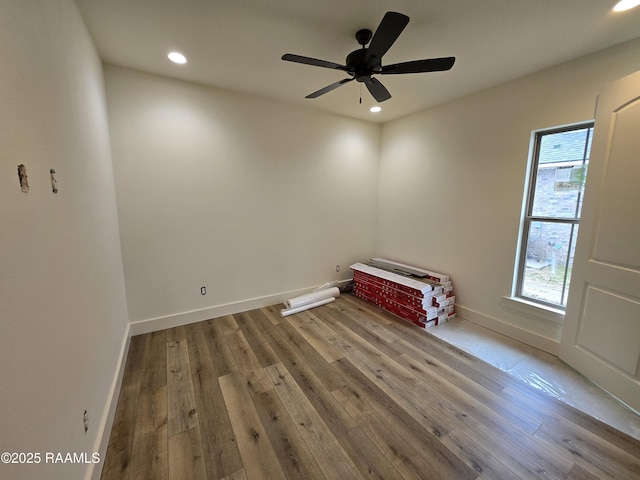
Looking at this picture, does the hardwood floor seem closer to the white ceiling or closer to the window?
the window

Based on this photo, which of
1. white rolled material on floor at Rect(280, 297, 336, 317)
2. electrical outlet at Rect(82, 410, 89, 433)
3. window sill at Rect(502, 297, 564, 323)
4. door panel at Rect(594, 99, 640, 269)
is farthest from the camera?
white rolled material on floor at Rect(280, 297, 336, 317)

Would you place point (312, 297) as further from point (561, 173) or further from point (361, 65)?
point (561, 173)

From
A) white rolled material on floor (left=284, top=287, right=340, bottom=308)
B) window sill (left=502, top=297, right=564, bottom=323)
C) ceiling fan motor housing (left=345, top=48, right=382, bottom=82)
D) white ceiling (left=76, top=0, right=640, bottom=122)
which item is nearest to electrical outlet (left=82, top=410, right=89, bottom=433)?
white rolled material on floor (left=284, top=287, right=340, bottom=308)

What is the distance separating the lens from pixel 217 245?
3133 mm

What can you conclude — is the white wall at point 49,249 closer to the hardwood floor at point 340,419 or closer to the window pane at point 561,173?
the hardwood floor at point 340,419

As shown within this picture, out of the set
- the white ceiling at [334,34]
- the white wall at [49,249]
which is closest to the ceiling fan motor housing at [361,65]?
the white ceiling at [334,34]

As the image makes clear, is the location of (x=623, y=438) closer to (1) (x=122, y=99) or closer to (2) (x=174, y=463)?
(2) (x=174, y=463)

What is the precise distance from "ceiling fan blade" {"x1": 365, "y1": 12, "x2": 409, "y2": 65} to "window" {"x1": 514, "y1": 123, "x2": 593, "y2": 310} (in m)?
Result: 1.91

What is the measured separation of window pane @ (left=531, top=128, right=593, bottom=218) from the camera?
7.61ft

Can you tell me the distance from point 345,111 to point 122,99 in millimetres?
2564

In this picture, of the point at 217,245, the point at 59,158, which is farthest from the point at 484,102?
the point at 59,158

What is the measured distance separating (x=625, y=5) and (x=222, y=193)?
349 cm

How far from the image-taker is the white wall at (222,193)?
104 inches

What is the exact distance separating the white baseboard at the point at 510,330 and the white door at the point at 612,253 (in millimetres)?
293
